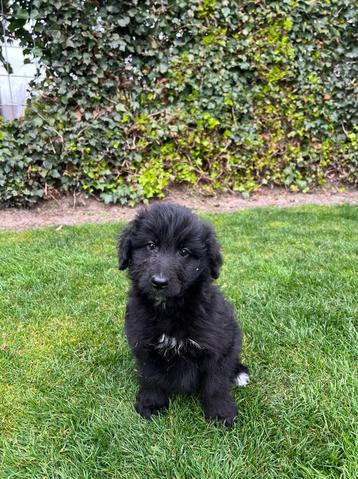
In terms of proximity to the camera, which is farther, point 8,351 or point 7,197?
point 7,197

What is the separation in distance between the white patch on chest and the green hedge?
4313 millimetres

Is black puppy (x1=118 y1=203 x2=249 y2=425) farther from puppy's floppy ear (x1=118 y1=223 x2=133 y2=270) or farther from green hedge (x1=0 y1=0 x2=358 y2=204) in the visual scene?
green hedge (x1=0 y1=0 x2=358 y2=204)

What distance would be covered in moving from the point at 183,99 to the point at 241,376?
4.98 meters

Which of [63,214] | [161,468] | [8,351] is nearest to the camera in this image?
[161,468]

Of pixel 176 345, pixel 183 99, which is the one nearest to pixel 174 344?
pixel 176 345

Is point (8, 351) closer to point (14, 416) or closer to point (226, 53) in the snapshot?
point (14, 416)

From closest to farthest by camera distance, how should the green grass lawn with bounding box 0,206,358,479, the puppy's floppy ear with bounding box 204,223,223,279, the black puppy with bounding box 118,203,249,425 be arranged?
the green grass lawn with bounding box 0,206,358,479 → the black puppy with bounding box 118,203,249,425 → the puppy's floppy ear with bounding box 204,223,223,279

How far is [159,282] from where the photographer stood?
6.75 feet

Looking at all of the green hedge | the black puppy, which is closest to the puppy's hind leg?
the black puppy

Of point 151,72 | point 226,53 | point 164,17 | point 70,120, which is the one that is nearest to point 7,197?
point 70,120

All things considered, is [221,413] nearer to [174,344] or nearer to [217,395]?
[217,395]

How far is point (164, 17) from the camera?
6070mm

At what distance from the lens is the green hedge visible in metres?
5.75

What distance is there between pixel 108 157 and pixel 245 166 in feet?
7.69
